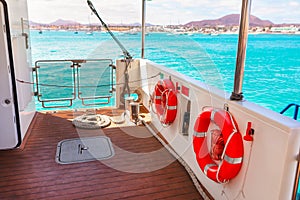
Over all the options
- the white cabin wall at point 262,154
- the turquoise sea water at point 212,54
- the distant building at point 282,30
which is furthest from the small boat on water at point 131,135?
the distant building at point 282,30

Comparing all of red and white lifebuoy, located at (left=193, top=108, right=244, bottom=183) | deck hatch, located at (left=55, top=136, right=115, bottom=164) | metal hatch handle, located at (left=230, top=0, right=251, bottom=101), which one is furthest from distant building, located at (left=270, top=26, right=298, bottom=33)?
deck hatch, located at (left=55, top=136, right=115, bottom=164)

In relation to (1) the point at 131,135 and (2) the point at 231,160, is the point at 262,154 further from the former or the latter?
(1) the point at 131,135

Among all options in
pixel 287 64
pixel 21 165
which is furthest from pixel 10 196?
pixel 287 64

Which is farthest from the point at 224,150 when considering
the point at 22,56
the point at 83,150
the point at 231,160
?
the point at 22,56

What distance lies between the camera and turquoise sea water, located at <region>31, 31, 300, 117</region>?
9.86 ft

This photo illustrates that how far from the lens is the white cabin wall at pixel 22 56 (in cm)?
276

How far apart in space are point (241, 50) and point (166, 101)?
3.92 ft

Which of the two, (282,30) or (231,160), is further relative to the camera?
(282,30)

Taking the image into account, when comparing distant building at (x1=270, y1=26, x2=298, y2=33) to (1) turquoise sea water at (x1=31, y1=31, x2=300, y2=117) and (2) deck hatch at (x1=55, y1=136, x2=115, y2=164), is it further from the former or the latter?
(2) deck hatch at (x1=55, y1=136, x2=115, y2=164)

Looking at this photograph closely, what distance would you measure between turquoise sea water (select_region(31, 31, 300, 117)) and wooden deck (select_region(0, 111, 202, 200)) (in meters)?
0.98

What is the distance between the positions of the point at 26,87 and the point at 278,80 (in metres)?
10.0

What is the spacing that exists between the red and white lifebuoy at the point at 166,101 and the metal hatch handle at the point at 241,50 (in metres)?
0.98

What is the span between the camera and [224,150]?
5.39 ft

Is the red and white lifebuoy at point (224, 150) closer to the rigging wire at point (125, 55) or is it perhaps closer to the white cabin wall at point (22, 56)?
the white cabin wall at point (22, 56)
